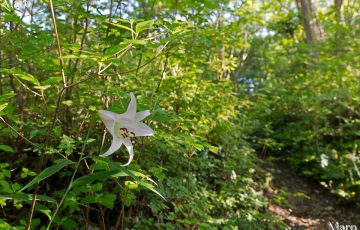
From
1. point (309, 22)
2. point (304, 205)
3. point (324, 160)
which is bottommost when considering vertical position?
point (304, 205)

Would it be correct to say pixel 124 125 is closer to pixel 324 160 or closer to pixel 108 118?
pixel 108 118

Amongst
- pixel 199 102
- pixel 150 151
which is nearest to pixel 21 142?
pixel 150 151

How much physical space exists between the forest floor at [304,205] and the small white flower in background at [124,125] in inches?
119

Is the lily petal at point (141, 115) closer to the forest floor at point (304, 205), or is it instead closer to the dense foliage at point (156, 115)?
the dense foliage at point (156, 115)

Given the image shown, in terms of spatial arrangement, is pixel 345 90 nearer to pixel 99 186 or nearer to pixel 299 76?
pixel 299 76

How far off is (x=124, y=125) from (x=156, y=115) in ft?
0.92

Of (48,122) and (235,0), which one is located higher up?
(235,0)

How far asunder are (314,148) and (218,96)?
3.07 meters

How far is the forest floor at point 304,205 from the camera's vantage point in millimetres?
4379

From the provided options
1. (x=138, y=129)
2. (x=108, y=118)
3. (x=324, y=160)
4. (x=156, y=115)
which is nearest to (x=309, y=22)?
(x=324, y=160)

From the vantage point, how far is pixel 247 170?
4.56m

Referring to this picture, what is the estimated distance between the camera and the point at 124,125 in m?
1.31

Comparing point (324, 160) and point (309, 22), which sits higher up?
point (309, 22)

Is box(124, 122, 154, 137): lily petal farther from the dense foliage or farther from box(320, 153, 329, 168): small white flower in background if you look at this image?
box(320, 153, 329, 168): small white flower in background
